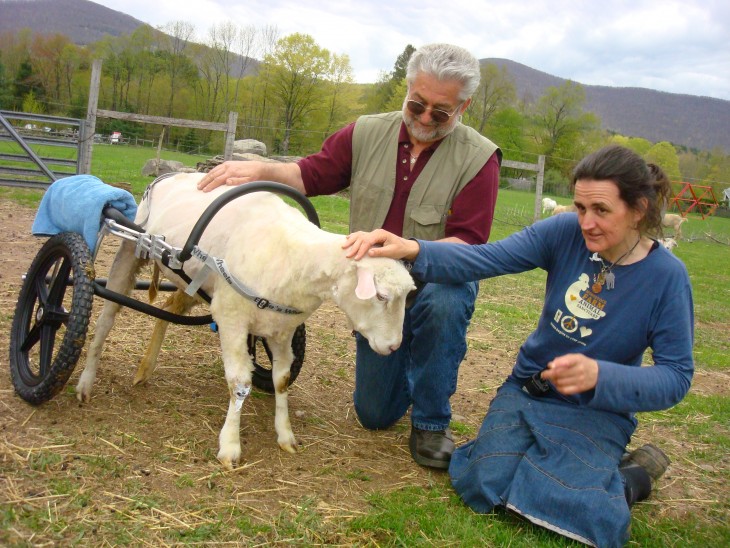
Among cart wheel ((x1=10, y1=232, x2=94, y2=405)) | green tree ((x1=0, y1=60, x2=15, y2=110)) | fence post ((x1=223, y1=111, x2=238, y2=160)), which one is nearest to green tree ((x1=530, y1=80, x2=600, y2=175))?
green tree ((x1=0, y1=60, x2=15, y2=110))

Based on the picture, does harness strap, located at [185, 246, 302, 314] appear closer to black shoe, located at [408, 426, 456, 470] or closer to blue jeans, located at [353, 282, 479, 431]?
blue jeans, located at [353, 282, 479, 431]

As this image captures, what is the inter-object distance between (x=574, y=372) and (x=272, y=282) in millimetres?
1435

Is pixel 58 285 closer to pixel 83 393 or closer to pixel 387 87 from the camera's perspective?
pixel 83 393

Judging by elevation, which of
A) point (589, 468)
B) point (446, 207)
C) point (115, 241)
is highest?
point (446, 207)

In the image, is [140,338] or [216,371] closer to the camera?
[216,371]

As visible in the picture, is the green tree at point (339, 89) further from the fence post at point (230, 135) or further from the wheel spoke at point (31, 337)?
the wheel spoke at point (31, 337)

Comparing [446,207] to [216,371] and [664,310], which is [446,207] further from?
[216,371]

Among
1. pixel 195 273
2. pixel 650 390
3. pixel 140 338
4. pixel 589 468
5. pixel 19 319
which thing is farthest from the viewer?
pixel 140 338

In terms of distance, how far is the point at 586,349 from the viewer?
117 inches

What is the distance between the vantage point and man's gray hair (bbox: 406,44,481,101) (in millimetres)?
3318

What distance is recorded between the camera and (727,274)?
1666 cm

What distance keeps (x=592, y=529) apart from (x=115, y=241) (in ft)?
23.9

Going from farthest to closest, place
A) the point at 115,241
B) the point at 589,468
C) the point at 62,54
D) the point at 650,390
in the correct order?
the point at 62,54 → the point at 115,241 → the point at 589,468 → the point at 650,390

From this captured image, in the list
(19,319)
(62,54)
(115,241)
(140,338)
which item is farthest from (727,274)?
(62,54)
